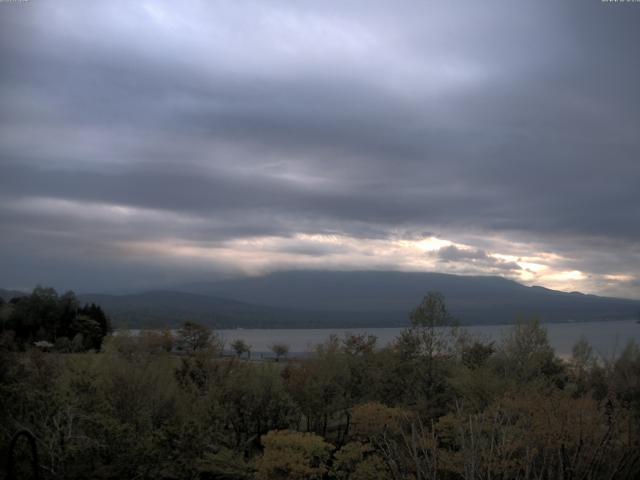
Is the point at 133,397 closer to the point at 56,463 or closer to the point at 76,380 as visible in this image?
the point at 76,380

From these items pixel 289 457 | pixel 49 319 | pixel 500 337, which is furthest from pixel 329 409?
pixel 49 319

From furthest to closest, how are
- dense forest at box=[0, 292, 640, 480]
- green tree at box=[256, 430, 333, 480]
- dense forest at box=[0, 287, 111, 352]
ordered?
dense forest at box=[0, 287, 111, 352] → green tree at box=[256, 430, 333, 480] → dense forest at box=[0, 292, 640, 480]

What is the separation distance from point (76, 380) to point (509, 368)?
18518 millimetres

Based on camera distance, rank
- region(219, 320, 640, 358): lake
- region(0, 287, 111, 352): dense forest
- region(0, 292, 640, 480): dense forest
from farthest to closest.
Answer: region(0, 287, 111, 352): dense forest
region(219, 320, 640, 358): lake
region(0, 292, 640, 480): dense forest

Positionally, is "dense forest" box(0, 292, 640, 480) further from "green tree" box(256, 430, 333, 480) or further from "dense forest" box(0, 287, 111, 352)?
"dense forest" box(0, 287, 111, 352)

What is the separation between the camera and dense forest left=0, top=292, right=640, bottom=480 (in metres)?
14.3

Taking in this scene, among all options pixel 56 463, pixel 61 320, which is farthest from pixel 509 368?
pixel 61 320

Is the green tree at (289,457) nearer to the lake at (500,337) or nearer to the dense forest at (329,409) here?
the dense forest at (329,409)

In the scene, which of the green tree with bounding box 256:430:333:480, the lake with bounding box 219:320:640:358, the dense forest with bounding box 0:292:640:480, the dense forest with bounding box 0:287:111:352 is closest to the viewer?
the dense forest with bounding box 0:292:640:480

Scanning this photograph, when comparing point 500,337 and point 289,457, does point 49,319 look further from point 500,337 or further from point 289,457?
point 289,457

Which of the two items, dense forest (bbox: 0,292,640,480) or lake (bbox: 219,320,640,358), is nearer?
dense forest (bbox: 0,292,640,480)

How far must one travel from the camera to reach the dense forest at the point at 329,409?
14.3 m

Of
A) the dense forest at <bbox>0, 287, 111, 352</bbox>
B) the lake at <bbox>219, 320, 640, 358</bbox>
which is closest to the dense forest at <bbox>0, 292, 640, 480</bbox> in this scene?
the lake at <bbox>219, 320, 640, 358</bbox>

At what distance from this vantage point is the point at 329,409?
24.5 m
